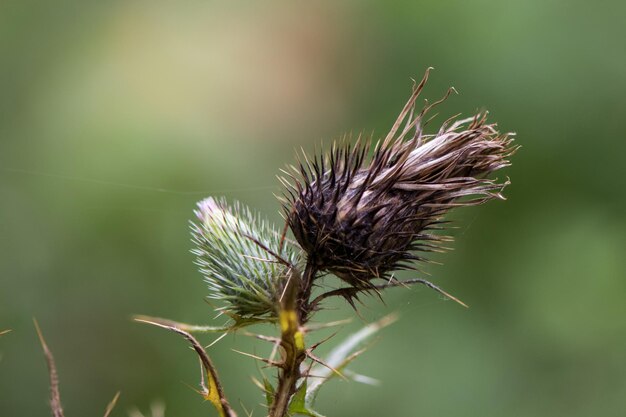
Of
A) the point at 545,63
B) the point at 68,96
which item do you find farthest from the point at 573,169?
the point at 68,96

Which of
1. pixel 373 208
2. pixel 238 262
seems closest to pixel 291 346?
pixel 373 208

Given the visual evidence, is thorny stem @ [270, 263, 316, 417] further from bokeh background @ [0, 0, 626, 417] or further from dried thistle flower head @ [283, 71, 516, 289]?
bokeh background @ [0, 0, 626, 417]

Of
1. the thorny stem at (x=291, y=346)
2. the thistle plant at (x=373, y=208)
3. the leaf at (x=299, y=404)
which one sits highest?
the thistle plant at (x=373, y=208)

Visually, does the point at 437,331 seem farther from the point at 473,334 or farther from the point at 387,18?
the point at 387,18

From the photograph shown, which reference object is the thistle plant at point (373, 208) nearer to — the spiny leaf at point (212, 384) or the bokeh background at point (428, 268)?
the spiny leaf at point (212, 384)

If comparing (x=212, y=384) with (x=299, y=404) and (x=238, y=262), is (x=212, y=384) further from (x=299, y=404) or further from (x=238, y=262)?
(x=238, y=262)

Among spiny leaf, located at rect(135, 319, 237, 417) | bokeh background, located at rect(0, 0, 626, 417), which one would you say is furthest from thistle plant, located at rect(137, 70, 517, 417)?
bokeh background, located at rect(0, 0, 626, 417)

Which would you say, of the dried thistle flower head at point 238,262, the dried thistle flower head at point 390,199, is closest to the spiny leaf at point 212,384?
the dried thistle flower head at point 238,262
